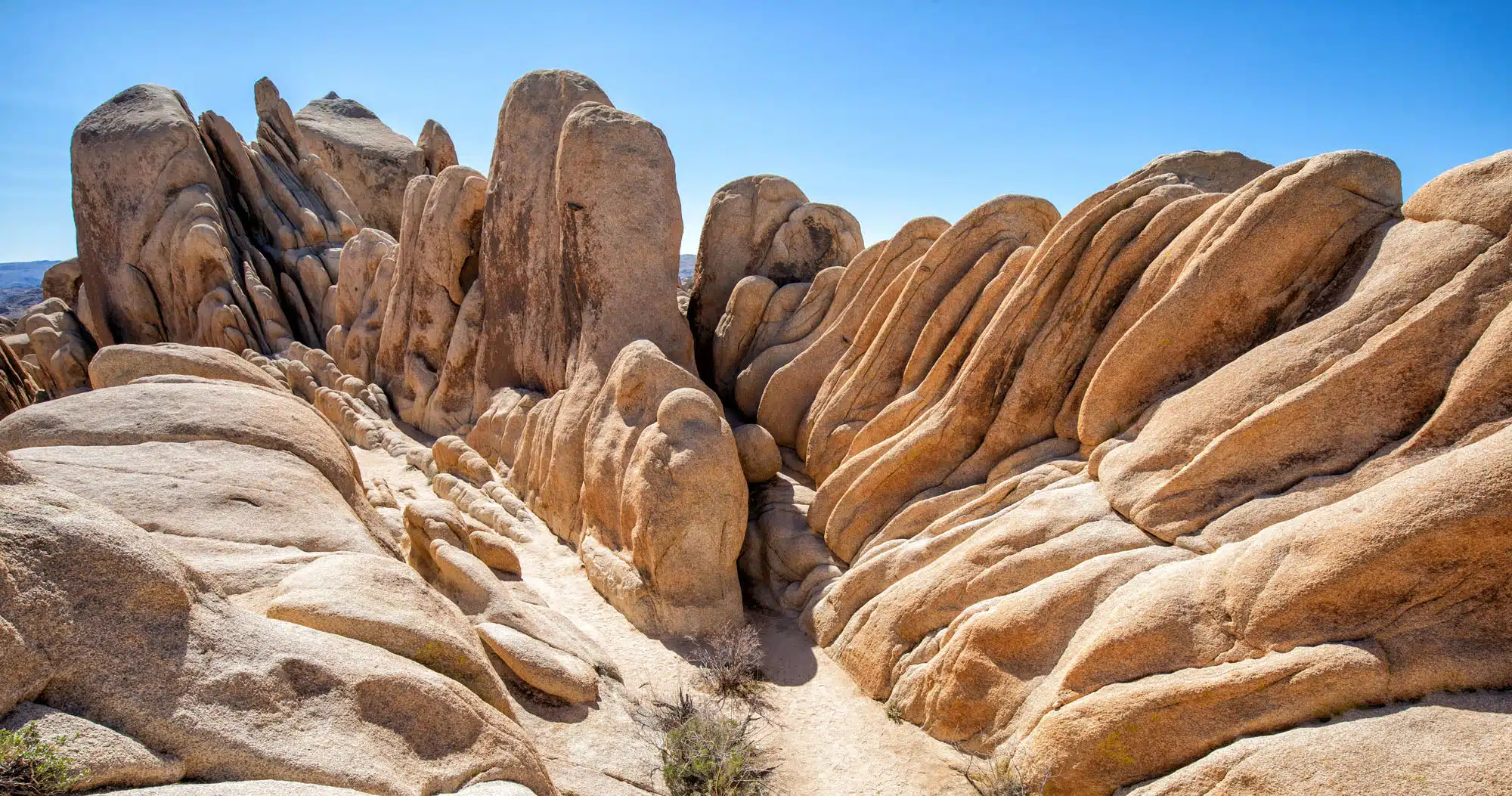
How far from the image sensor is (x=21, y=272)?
413ft

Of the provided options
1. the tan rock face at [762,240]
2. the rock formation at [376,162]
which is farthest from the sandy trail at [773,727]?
the rock formation at [376,162]

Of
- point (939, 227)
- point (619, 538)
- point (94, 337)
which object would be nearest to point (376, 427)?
point (619, 538)

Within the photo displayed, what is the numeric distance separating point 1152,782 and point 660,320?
8.84 meters

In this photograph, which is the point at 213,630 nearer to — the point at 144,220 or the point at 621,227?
the point at 621,227

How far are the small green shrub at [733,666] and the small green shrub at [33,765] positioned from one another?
5.55 meters

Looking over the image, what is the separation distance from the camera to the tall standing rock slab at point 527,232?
1363 cm

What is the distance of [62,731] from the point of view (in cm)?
309

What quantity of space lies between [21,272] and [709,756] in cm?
16678

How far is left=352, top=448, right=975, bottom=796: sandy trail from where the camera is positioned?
18.9ft

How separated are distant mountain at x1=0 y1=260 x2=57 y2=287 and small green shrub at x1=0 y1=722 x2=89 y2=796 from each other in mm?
134582

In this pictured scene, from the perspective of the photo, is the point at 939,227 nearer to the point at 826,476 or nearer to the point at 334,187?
the point at 826,476

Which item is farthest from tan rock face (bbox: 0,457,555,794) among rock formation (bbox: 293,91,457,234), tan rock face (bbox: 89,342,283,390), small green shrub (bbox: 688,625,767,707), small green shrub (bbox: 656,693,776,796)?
rock formation (bbox: 293,91,457,234)

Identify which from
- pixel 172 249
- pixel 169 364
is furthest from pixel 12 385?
pixel 172 249

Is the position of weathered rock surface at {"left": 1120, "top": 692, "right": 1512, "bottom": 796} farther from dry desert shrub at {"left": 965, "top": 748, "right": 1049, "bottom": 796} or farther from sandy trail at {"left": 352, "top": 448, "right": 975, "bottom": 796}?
sandy trail at {"left": 352, "top": 448, "right": 975, "bottom": 796}
